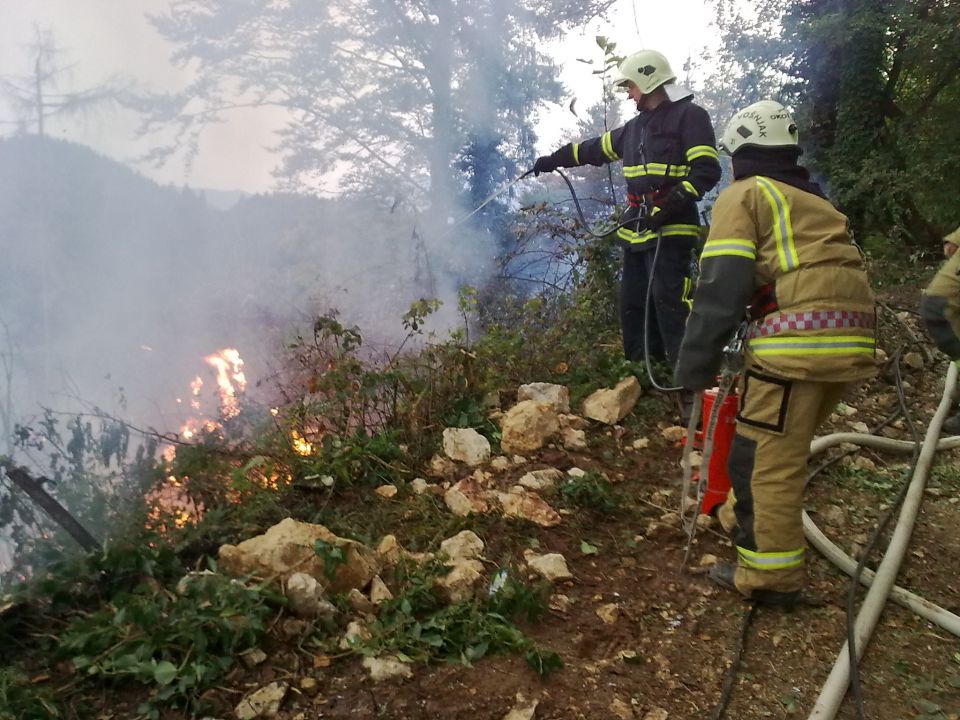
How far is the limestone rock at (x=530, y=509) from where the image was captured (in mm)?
3070

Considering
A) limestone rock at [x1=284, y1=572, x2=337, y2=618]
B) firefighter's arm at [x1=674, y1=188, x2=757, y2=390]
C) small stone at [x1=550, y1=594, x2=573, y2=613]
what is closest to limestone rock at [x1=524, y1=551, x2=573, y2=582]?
small stone at [x1=550, y1=594, x2=573, y2=613]

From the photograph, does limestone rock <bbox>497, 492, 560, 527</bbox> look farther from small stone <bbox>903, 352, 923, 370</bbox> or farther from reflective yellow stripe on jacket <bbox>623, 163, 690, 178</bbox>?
small stone <bbox>903, 352, 923, 370</bbox>

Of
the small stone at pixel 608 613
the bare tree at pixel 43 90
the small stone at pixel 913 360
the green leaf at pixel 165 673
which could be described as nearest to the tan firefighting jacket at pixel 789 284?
the small stone at pixel 608 613

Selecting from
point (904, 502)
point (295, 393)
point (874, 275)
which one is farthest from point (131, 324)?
point (874, 275)

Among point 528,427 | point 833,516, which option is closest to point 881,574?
point 833,516

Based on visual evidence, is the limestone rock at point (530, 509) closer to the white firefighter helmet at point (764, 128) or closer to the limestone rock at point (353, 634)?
the limestone rock at point (353, 634)

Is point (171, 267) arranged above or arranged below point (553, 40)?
below

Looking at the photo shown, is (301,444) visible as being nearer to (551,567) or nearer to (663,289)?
(551,567)

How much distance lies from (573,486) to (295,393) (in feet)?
7.54

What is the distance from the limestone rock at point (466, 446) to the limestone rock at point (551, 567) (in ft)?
3.30

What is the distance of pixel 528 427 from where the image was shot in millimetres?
3812

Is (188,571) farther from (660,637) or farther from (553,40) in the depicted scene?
(553,40)

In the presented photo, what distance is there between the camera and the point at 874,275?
24.5 feet

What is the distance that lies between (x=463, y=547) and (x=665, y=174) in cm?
257
